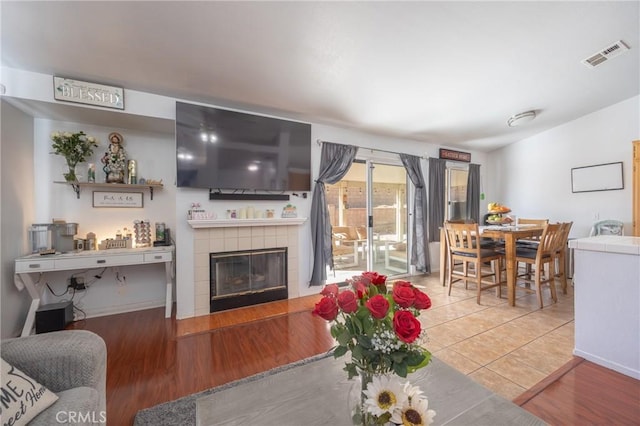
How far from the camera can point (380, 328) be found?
0.77m

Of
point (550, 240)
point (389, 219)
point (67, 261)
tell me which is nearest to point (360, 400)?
point (67, 261)

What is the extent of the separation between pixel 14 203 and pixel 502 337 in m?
4.50

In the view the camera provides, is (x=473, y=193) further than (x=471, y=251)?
Yes

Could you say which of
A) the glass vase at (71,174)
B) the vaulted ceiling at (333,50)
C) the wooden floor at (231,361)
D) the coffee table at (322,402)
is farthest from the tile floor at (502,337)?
the glass vase at (71,174)

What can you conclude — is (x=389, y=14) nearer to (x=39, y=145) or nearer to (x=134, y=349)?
(x=134, y=349)

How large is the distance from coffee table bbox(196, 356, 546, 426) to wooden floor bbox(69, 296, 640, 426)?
2.78ft

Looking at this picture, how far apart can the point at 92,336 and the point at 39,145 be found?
8.53 feet

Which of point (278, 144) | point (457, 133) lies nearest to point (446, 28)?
point (278, 144)

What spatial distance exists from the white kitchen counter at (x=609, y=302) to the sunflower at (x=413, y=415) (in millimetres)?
1975

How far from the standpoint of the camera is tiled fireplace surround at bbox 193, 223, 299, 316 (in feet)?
9.29

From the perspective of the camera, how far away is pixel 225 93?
8.80ft

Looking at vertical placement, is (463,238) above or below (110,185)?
below

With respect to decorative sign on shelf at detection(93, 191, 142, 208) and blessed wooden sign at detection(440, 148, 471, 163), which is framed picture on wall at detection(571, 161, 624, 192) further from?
decorative sign on shelf at detection(93, 191, 142, 208)

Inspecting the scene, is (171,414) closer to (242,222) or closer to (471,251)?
(242,222)
